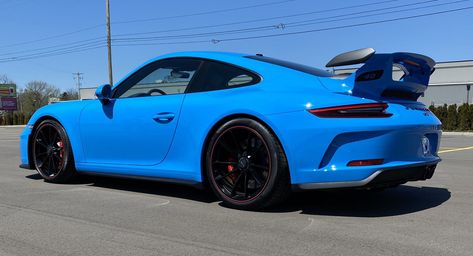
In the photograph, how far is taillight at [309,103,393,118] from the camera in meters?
3.68

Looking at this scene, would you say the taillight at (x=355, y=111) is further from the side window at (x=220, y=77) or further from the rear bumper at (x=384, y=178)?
the side window at (x=220, y=77)

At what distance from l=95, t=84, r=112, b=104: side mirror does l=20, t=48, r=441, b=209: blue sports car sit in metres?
0.01

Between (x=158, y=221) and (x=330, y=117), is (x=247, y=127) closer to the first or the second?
(x=330, y=117)

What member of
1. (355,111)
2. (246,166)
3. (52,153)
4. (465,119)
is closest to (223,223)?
(246,166)

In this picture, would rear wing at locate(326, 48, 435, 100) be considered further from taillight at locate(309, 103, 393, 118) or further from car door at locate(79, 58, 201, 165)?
car door at locate(79, 58, 201, 165)

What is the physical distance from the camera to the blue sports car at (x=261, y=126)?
3.68m

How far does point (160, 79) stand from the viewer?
4961 mm

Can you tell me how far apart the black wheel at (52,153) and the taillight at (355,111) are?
318cm

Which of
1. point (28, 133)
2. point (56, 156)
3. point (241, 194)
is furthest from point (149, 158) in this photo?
point (28, 133)

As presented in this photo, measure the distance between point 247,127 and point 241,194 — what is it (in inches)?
23.7

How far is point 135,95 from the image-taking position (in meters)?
5.05

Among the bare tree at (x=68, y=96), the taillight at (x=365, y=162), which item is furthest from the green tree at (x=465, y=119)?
the bare tree at (x=68, y=96)

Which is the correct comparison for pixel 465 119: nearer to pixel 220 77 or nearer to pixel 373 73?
pixel 373 73

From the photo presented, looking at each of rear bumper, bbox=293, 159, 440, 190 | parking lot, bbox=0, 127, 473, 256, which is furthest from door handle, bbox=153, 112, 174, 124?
rear bumper, bbox=293, 159, 440, 190
